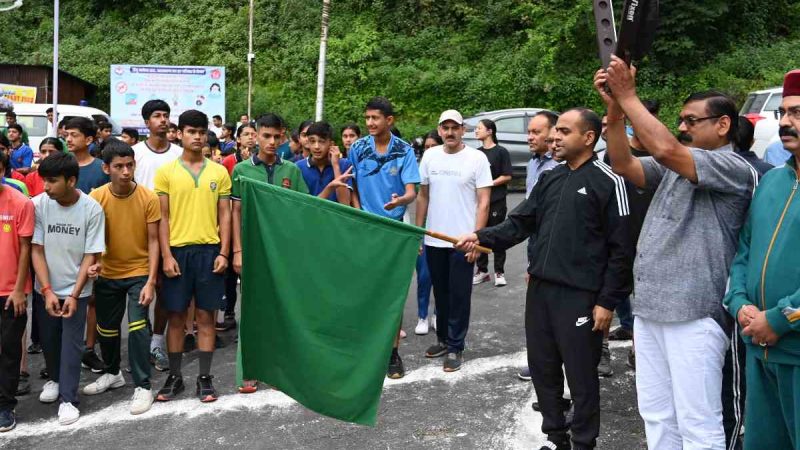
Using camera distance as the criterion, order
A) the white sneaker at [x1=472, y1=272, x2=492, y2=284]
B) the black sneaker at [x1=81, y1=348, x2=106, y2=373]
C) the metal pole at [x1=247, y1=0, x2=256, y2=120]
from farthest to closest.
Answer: the metal pole at [x1=247, y1=0, x2=256, y2=120]
the white sneaker at [x1=472, y1=272, x2=492, y2=284]
the black sneaker at [x1=81, y1=348, x2=106, y2=373]

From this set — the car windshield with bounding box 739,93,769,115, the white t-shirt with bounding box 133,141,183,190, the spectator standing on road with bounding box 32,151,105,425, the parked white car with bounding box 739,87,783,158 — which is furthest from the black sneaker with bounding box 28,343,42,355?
the car windshield with bounding box 739,93,769,115

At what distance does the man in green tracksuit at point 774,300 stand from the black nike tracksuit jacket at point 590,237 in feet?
2.64

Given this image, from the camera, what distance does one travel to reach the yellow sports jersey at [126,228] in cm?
533

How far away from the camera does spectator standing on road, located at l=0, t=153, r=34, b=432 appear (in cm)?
496

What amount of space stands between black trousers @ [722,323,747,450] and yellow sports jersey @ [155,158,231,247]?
142 inches

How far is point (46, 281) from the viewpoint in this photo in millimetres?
5035

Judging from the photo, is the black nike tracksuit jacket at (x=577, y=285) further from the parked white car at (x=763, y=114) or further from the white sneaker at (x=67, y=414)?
the parked white car at (x=763, y=114)

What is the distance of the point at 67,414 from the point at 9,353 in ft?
1.86

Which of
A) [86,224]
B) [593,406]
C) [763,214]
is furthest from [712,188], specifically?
[86,224]

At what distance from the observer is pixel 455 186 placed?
20.1ft

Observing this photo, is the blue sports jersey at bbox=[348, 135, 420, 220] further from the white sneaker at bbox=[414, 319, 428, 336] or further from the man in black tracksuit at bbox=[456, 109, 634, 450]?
the man in black tracksuit at bbox=[456, 109, 634, 450]

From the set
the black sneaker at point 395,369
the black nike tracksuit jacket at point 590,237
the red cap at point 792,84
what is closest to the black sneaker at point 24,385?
the black sneaker at point 395,369

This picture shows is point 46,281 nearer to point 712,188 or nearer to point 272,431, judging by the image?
point 272,431

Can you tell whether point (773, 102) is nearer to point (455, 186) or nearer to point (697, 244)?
point (455, 186)
